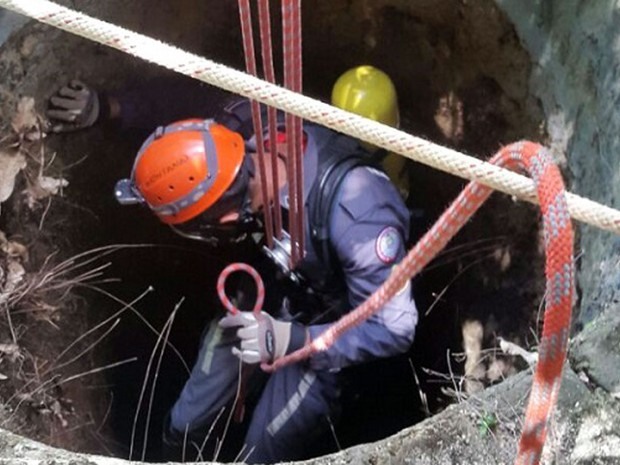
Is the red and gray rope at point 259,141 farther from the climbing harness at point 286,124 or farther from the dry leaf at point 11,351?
the dry leaf at point 11,351

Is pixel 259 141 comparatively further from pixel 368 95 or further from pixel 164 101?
pixel 164 101

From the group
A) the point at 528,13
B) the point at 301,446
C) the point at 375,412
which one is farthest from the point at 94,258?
the point at 528,13

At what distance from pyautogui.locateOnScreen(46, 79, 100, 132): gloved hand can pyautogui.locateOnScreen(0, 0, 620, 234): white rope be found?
1.73m

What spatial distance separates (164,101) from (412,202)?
3.60ft

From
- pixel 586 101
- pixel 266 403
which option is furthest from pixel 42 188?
pixel 586 101

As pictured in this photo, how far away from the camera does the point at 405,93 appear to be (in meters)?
3.99

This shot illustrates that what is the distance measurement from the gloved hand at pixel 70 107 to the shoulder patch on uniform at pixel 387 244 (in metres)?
1.11

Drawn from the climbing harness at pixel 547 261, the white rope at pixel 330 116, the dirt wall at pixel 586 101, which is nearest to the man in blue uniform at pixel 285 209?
the dirt wall at pixel 586 101

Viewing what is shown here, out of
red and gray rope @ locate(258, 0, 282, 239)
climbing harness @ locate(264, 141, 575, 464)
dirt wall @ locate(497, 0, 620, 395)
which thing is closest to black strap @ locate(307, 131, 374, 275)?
red and gray rope @ locate(258, 0, 282, 239)

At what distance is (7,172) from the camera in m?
3.27

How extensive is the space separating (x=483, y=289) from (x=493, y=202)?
320 mm

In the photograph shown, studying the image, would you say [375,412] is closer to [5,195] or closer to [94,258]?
[94,258]

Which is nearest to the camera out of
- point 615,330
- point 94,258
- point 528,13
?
point 615,330

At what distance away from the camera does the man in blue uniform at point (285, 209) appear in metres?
3.21
